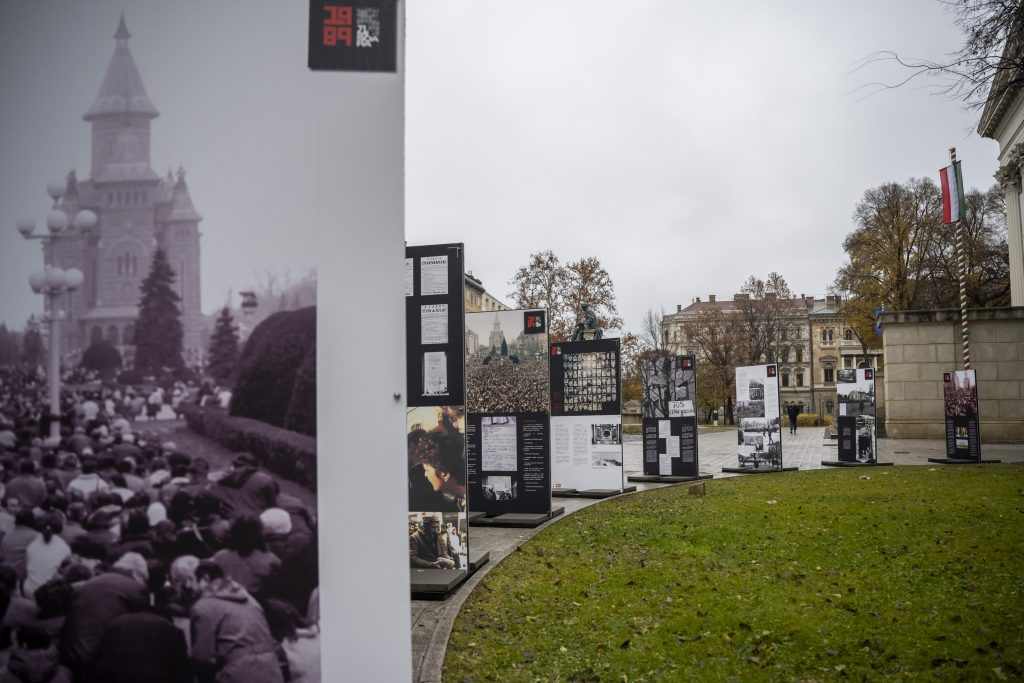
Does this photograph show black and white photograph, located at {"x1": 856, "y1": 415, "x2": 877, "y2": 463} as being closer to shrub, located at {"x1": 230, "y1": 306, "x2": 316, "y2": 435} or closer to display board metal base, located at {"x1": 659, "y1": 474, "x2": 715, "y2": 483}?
display board metal base, located at {"x1": 659, "y1": 474, "x2": 715, "y2": 483}

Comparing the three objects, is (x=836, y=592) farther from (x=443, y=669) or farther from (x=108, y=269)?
(x=108, y=269)

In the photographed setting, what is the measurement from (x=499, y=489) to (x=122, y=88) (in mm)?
9212

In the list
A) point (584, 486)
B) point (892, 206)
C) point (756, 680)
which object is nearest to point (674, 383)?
point (584, 486)

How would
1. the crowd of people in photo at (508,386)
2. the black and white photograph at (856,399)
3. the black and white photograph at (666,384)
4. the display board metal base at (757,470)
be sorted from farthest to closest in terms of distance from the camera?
the black and white photograph at (856,399)
the display board metal base at (757,470)
the black and white photograph at (666,384)
the crowd of people in photo at (508,386)

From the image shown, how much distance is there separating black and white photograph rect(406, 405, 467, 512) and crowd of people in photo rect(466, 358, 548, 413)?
366 centimetres

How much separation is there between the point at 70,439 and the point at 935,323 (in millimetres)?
30239

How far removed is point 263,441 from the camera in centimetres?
313

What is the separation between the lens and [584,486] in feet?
48.7

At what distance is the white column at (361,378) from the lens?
314 cm

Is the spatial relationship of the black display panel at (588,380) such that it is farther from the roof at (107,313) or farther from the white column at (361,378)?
the roof at (107,313)

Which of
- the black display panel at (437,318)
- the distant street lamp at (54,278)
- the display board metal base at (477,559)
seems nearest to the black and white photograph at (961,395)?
the display board metal base at (477,559)

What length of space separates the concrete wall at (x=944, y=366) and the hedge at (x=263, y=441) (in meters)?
29.0

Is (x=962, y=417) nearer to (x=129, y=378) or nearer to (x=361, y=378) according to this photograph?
(x=361, y=378)

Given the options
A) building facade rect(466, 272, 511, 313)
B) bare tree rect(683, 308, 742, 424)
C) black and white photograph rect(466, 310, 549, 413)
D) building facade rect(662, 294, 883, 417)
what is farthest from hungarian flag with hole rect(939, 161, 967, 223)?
building facade rect(662, 294, 883, 417)
